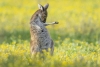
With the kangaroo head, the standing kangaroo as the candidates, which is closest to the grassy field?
the standing kangaroo

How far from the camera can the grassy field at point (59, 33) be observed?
9.20 metres

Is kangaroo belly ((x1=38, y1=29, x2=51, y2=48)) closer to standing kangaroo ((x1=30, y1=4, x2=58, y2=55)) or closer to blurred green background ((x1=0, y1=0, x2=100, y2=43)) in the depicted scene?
standing kangaroo ((x1=30, y1=4, x2=58, y2=55))

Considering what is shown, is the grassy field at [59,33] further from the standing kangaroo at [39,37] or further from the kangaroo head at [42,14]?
the kangaroo head at [42,14]

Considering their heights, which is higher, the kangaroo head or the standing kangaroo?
the kangaroo head

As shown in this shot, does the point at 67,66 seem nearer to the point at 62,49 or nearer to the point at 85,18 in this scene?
the point at 62,49

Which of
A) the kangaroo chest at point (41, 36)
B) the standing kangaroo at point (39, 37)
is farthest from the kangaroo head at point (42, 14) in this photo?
the kangaroo chest at point (41, 36)

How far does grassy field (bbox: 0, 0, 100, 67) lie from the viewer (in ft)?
30.2

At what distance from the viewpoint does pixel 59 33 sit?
695 inches

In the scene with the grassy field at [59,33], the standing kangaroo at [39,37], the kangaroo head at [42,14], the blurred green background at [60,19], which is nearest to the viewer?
the grassy field at [59,33]

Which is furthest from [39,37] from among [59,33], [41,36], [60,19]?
[60,19]

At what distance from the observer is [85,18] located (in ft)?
61.4

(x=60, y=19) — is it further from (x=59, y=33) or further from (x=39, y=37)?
(x=39, y=37)

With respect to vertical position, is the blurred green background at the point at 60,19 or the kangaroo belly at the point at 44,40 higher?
the blurred green background at the point at 60,19

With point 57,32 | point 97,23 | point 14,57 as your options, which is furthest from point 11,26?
point 14,57
